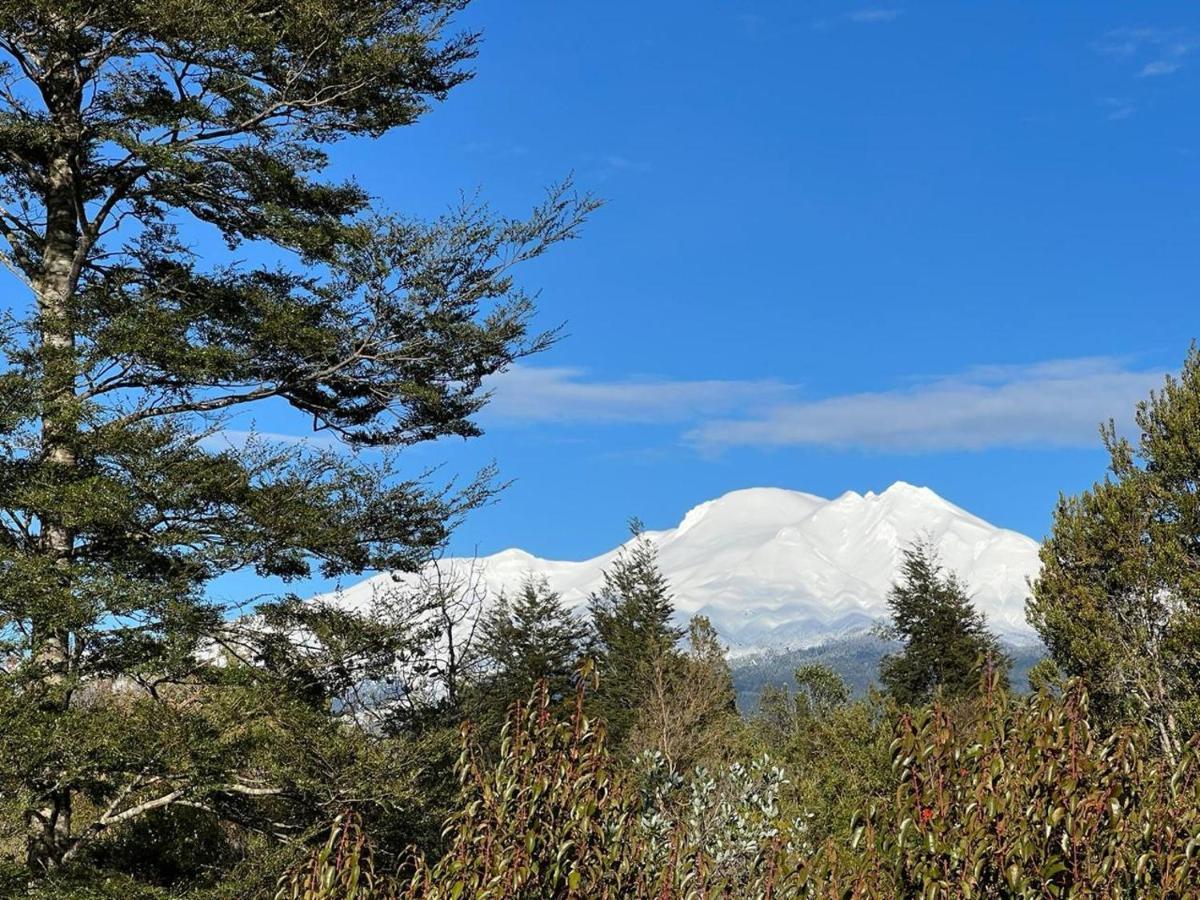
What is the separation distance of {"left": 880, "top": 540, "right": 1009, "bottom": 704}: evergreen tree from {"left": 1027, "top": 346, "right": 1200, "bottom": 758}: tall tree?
1448 cm

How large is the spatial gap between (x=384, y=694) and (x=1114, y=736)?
39.8 feet

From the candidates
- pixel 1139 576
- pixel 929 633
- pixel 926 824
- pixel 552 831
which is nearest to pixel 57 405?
pixel 552 831

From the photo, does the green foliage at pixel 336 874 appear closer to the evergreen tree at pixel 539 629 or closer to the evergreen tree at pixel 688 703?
the evergreen tree at pixel 688 703

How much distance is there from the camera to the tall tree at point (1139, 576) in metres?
21.9

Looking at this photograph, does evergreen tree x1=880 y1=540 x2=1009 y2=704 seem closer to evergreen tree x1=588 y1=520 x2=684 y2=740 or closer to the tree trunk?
evergreen tree x1=588 y1=520 x2=684 y2=740

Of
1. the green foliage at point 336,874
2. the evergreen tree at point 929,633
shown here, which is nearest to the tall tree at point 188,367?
the green foliage at point 336,874

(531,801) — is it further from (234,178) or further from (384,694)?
(384,694)

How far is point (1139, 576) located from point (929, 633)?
16590 millimetres

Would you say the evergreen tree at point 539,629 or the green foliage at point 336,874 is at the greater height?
the evergreen tree at point 539,629

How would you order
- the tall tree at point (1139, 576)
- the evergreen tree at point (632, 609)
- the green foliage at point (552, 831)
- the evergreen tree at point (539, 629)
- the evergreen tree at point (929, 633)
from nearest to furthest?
Result: the green foliage at point (552, 831)
the tall tree at point (1139, 576)
the evergreen tree at point (539, 629)
the evergreen tree at point (929, 633)
the evergreen tree at point (632, 609)

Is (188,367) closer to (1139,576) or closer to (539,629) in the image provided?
(1139,576)

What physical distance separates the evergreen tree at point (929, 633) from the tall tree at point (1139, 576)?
14476 mm

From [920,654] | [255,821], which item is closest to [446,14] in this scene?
[255,821]

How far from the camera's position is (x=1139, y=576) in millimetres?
22734
